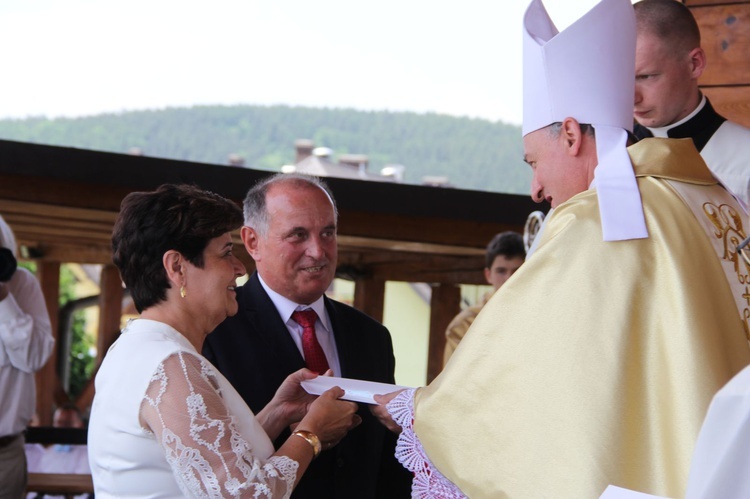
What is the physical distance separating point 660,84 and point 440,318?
15.0 ft

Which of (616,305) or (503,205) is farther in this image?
(503,205)

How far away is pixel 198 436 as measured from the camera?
2.26 m

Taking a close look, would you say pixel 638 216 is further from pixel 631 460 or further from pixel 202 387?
pixel 202 387

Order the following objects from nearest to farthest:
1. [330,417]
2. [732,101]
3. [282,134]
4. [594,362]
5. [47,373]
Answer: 1. [594,362]
2. [330,417]
3. [732,101]
4. [47,373]
5. [282,134]

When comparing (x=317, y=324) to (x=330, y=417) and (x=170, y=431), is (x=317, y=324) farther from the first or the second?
(x=170, y=431)

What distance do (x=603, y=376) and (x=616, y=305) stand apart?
0.16m

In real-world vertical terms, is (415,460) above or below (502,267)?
below

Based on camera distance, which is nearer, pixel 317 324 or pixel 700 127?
pixel 317 324

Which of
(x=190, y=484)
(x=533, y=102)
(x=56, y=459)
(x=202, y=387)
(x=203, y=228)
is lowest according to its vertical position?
(x=56, y=459)

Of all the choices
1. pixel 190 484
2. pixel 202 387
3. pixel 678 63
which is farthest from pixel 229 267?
pixel 678 63

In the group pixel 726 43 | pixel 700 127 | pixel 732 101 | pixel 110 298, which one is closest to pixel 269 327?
pixel 700 127

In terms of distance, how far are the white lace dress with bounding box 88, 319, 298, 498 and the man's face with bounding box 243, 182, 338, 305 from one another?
803 mm

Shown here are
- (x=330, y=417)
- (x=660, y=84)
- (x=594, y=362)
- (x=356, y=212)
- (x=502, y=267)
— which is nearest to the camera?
(x=594, y=362)

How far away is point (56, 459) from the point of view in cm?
628
